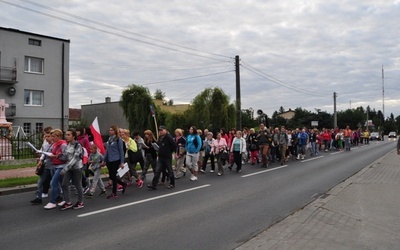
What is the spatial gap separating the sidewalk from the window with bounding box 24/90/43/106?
30.3 metres

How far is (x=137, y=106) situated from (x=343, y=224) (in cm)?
3484

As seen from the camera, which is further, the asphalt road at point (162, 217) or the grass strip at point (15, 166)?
the grass strip at point (15, 166)

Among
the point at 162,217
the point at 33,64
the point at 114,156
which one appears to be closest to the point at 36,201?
the point at 114,156

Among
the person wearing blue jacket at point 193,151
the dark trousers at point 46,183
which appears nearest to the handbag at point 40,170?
the dark trousers at point 46,183

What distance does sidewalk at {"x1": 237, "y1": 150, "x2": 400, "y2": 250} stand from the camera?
16.6 feet

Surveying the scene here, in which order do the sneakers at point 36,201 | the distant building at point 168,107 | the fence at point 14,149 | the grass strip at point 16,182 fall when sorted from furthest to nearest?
the distant building at point 168,107 → the fence at point 14,149 → the grass strip at point 16,182 → the sneakers at point 36,201

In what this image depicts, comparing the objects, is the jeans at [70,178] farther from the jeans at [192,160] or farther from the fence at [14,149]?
the fence at [14,149]

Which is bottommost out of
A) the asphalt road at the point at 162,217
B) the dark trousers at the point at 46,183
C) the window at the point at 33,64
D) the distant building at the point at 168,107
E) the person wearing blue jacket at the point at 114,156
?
the asphalt road at the point at 162,217

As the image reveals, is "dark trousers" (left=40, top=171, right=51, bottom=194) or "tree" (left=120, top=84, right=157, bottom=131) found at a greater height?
"tree" (left=120, top=84, right=157, bottom=131)

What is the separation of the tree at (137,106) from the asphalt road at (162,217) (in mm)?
29152

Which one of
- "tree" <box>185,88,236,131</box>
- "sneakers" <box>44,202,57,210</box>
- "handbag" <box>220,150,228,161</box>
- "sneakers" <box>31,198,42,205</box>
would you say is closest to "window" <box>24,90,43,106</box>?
"tree" <box>185,88,236,131</box>

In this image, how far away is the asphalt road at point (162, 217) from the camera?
559 centimetres

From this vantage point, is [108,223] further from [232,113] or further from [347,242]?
[232,113]

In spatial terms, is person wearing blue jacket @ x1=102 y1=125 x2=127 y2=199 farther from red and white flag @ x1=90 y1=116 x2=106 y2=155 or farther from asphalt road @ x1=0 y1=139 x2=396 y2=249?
asphalt road @ x1=0 y1=139 x2=396 y2=249
